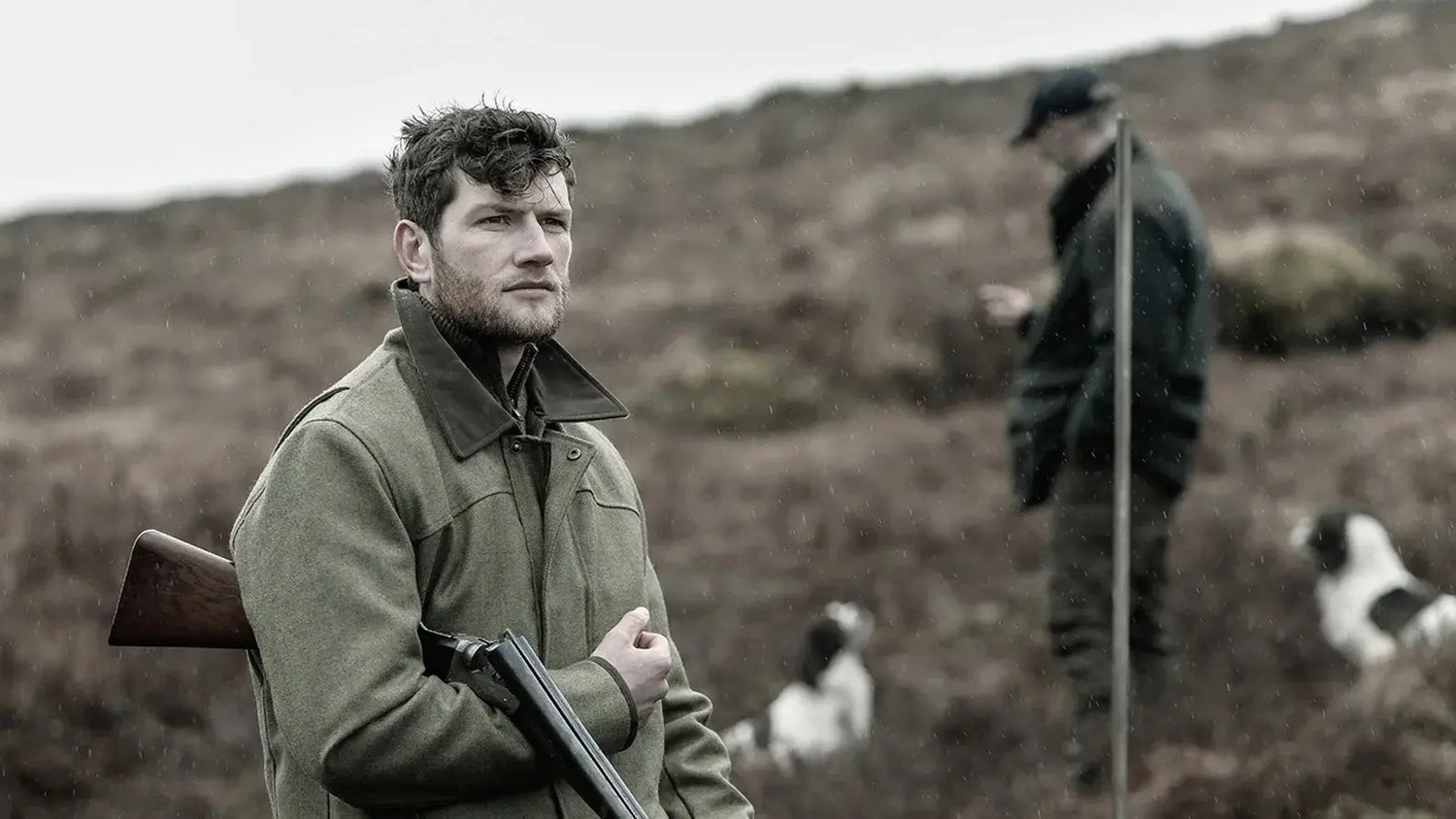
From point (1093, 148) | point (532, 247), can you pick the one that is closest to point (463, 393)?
point (532, 247)

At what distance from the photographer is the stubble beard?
9.01 ft

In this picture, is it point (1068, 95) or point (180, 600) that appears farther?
point (1068, 95)

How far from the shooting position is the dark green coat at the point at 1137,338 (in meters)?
6.13

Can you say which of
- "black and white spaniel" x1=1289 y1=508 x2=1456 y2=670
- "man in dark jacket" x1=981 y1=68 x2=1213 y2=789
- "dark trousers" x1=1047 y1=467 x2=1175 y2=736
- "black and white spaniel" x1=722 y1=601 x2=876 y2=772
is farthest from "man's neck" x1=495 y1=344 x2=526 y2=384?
"black and white spaniel" x1=1289 y1=508 x2=1456 y2=670

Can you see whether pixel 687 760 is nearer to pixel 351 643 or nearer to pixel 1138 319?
pixel 351 643

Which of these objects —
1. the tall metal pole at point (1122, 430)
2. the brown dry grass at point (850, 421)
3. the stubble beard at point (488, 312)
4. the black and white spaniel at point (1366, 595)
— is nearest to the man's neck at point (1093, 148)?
the tall metal pole at point (1122, 430)

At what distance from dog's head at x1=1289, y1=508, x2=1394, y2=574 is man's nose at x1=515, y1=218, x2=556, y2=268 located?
6.93 m

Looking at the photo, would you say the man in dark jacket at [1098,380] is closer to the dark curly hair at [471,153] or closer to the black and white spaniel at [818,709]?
the black and white spaniel at [818,709]

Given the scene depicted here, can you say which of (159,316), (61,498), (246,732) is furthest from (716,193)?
(246,732)

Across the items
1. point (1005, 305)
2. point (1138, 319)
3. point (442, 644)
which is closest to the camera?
point (442, 644)

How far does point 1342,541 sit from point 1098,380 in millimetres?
3362

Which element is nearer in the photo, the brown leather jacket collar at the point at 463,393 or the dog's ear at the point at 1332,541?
the brown leather jacket collar at the point at 463,393

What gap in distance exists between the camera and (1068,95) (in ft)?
20.5

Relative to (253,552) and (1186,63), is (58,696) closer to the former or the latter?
(253,552)
